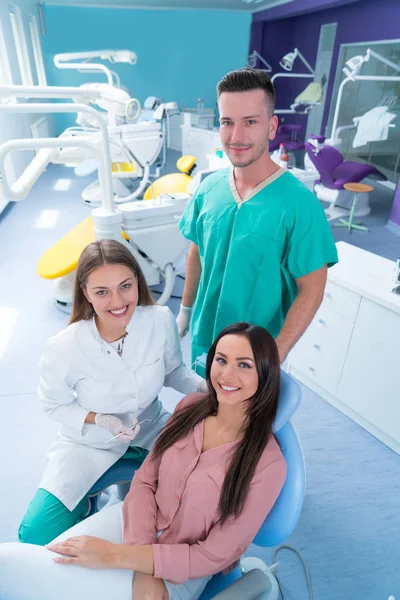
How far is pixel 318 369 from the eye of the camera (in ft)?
7.39

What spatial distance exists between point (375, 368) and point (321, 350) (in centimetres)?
31

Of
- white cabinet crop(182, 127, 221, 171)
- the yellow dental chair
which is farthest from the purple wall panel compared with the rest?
the yellow dental chair

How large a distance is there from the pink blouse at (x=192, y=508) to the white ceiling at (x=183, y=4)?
735 cm

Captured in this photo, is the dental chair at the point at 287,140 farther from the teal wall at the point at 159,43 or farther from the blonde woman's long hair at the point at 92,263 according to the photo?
the blonde woman's long hair at the point at 92,263

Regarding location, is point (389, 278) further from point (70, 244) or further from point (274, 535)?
point (70, 244)

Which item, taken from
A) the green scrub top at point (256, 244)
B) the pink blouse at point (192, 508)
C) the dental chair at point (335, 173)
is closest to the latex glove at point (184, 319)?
the green scrub top at point (256, 244)

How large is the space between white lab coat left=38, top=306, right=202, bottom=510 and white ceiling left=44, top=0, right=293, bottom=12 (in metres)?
6.99

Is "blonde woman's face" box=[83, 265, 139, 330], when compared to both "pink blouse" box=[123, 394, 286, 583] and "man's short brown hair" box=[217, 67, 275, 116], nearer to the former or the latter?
"pink blouse" box=[123, 394, 286, 583]

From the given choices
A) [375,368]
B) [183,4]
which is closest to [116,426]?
[375,368]

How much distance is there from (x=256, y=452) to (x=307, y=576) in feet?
2.55

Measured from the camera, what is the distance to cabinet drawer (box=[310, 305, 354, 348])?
2.07 meters

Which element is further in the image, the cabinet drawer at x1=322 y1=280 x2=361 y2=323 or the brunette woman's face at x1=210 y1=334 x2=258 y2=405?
the cabinet drawer at x1=322 y1=280 x2=361 y2=323

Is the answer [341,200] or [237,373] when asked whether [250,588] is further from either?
[341,200]

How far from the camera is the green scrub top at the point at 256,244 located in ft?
4.09
